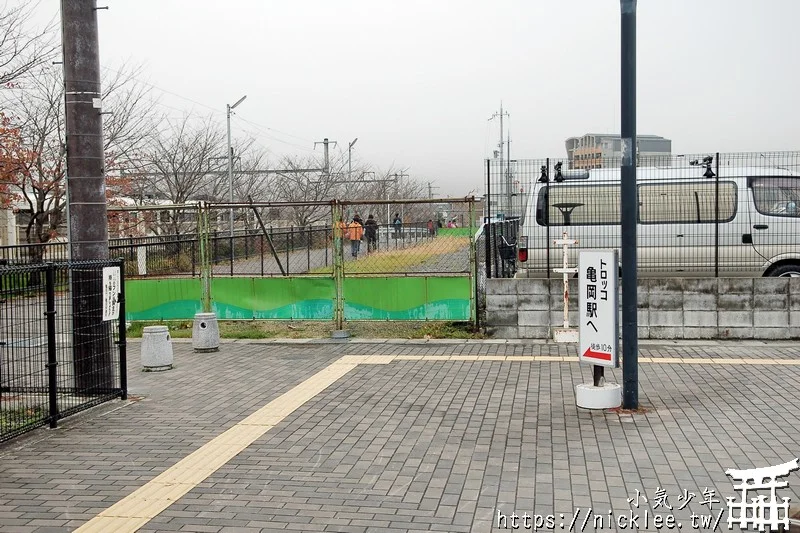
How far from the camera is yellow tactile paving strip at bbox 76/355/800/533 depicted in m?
5.15

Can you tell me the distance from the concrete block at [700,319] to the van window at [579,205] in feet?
6.88

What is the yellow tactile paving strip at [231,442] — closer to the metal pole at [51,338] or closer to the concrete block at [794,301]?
the concrete block at [794,301]

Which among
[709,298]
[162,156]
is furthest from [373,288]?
[162,156]

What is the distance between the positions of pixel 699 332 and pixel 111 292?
828 cm

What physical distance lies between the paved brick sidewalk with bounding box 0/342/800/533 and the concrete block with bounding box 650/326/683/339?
1592mm

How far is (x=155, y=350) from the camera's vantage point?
33.3 ft

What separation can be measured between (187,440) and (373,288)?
5.88 m

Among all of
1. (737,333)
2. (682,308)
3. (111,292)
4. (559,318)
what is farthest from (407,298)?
(111,292)

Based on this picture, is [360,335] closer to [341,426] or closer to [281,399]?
[281,399]

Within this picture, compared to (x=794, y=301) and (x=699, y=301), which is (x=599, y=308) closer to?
(x=699, y=301)

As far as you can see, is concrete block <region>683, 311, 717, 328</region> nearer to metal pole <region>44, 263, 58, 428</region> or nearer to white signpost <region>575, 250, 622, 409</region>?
white signpost <region>575, 250, 622, 409</region>

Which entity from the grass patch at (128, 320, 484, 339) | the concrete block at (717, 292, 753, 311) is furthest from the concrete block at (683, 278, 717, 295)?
the grass patch at (128, 320, 484, 339)

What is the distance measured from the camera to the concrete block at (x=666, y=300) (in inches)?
457

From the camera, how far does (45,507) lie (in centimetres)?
534
